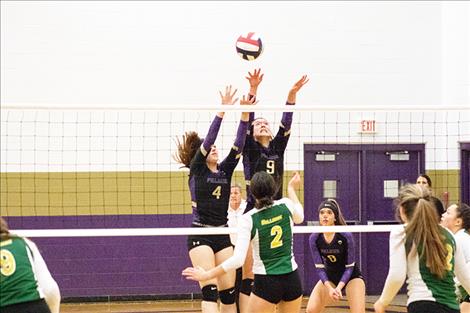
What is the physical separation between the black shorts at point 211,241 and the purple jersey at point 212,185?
20 cm

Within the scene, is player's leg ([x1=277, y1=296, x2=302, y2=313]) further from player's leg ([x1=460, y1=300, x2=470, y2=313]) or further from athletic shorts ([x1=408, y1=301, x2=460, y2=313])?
player's leg ([x1=460, y1=300, x2=470, y2=313])

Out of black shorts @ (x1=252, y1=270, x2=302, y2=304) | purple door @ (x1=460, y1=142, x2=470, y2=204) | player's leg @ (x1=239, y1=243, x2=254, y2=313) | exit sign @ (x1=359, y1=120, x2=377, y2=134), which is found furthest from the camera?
exit sign @ (x1=359, y1=120, x2=377, y2=134)

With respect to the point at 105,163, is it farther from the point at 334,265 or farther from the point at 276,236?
the point at 276,236

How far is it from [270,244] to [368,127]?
24.7ft

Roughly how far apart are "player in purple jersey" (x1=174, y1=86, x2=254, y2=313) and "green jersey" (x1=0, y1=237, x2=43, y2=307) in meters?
2.89

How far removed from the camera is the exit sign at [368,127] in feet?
46.2

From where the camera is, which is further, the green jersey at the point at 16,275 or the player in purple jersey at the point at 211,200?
the player in purple jersey at the point at 211,200

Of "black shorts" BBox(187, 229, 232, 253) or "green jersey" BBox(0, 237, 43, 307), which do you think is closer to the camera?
"green jersey" BBox(0, 237, 43, 307)

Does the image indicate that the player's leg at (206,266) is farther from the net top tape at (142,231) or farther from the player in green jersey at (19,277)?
the player in green jersey at (19,277)

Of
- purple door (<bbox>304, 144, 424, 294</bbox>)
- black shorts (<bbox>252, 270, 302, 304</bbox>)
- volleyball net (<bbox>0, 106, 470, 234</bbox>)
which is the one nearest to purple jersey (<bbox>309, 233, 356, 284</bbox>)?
black shorts (<bbox>252, 270, 302, 304</bbox>)

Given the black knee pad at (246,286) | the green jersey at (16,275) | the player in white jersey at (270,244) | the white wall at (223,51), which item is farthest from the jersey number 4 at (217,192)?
the white wall at (223,51)

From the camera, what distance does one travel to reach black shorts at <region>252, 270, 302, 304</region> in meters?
6.99

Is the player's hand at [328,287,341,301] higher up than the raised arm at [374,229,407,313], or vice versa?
the raised arm at [374,229,407,313]

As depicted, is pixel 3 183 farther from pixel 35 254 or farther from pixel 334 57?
pixel 35 254
